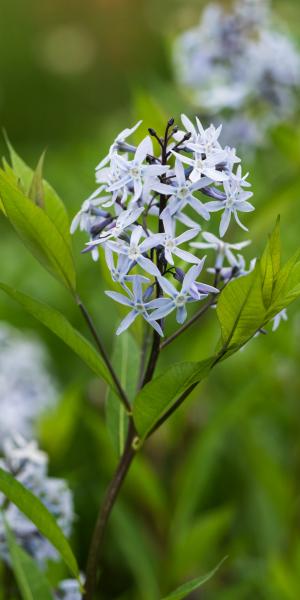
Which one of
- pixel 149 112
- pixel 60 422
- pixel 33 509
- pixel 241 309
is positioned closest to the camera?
pixel 241 309

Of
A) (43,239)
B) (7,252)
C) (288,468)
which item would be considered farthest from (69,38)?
(43,239)

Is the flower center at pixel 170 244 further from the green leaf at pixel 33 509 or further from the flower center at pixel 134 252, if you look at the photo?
the green leaf at pixel 33 509

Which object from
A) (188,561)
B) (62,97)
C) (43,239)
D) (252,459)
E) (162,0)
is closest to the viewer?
(43,239)

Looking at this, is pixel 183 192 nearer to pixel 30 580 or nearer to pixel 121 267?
pixel 121 267

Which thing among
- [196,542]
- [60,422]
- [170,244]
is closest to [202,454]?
[196,542]

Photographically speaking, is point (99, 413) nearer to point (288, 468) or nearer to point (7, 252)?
point (288, 468)

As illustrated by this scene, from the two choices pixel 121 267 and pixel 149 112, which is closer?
pixel 121 267
